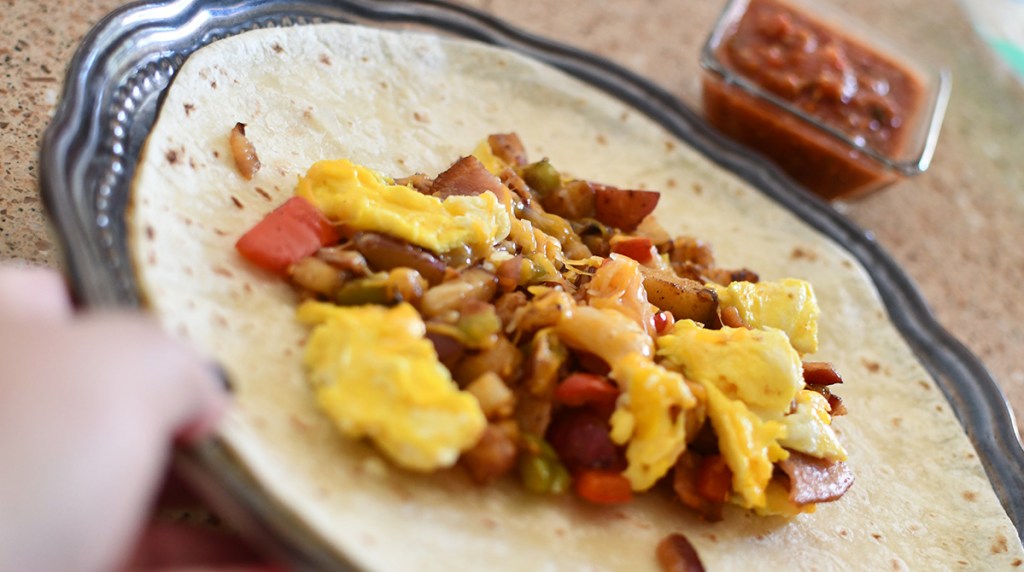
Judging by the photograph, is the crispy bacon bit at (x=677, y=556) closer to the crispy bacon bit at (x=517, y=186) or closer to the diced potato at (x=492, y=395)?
the diced potato at (x=492, y=395)

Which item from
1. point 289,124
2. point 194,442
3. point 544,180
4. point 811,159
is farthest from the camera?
point 811,159

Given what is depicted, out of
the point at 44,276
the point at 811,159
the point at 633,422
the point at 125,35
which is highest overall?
the point at 125,35

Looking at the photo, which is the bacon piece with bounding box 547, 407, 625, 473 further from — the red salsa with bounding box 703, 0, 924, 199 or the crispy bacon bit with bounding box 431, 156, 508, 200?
the red salsa with bounding box 703, 0, 924, 199

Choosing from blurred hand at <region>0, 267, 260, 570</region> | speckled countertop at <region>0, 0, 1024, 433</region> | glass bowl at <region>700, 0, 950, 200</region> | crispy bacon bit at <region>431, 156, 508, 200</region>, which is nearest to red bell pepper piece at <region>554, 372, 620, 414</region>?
crispy bacon bit at <region>431, 156, 508, 200</region>

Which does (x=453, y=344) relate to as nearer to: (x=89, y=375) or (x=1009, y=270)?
(x=89, y=375)

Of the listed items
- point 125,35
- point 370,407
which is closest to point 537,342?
point 370,407

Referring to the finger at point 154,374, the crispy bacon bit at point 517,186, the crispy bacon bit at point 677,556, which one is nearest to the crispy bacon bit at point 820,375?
the crispy bacon bit at point 677,556

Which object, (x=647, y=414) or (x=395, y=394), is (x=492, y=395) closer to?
(x=395, y=394)
